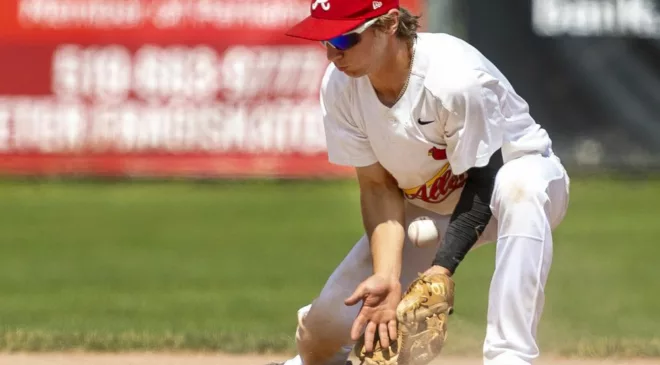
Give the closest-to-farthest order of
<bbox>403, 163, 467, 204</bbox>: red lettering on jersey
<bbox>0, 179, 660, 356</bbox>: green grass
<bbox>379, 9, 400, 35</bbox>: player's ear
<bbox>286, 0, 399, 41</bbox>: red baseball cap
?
<bbox>286, 0, 399, 41</bbox>: red baseball cap
<bbox>379, 9, 400, 35</bbox>: player's ear
<bbox>403, 163, 467, 204</bbox>: red lettering on jersey
<bbox>0, 179, 660, 356</bbox>: green grass

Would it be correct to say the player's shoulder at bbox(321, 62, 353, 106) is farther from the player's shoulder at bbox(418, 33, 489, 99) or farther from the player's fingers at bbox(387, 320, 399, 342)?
the player's fingers at bbox(387, 320, 399, 342)

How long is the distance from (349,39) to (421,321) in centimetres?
98

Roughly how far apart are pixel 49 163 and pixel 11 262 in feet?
13.6

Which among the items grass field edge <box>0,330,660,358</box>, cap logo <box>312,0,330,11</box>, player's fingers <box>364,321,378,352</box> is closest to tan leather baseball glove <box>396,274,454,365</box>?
player's fingers <box>364,321,378,352</box>

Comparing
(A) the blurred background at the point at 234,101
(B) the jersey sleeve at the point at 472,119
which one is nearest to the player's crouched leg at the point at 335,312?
(B) the jersey sleeve at the point at 472,119

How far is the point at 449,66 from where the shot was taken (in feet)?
14.0

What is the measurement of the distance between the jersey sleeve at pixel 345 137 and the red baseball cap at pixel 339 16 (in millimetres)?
462

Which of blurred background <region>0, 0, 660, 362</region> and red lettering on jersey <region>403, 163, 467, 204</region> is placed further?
blurred background <region>0, 0, 660, 362</region>

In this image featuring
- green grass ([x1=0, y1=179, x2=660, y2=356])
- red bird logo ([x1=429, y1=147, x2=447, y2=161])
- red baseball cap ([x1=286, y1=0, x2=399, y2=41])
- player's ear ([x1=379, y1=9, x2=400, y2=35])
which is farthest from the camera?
green grass ([x1=0, y1=179, x2=660, y2=356])

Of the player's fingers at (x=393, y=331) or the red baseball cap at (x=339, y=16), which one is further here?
the player's fingers at (x=393, y=331)

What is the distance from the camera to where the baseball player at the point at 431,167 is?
411 cm

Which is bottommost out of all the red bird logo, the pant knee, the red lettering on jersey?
the pant knee

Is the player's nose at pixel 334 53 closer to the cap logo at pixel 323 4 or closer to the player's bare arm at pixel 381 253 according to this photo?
the cap logo at pixel 323 4

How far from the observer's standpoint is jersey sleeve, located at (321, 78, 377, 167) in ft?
14.9
